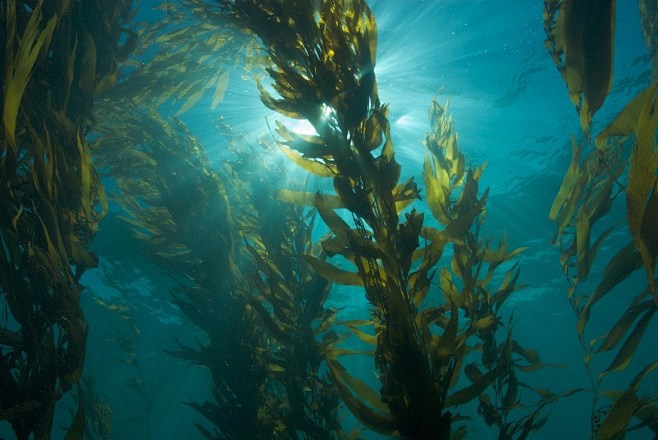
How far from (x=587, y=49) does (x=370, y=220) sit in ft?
4.57

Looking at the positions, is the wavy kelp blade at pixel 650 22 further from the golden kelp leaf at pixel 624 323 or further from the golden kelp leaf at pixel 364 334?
the golden kelp leaf at pixel 364 334

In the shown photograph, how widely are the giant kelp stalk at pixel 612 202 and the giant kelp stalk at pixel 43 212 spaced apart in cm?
249

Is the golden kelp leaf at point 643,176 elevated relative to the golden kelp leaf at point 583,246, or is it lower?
lower

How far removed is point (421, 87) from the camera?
27.4ft

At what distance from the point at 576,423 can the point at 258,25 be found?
111953 mm

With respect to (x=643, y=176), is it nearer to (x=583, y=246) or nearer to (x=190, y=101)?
(x=583, y=246)

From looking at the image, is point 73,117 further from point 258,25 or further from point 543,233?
point 543,233

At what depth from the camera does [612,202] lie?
1.86 m

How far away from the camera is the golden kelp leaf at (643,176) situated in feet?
4.02

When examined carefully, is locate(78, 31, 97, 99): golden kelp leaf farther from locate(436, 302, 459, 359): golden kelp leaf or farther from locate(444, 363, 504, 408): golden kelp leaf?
locate(444, 363, 504, 408): golden kelp leaf

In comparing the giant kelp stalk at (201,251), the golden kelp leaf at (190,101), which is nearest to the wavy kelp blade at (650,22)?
the giant kelp stalk at (201,251)

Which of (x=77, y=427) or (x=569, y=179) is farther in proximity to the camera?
(x=569, y=179)

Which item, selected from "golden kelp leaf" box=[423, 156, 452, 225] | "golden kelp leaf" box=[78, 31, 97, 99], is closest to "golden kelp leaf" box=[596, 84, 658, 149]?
"golden kelp leaf" box=[423, 156, 452, 225]

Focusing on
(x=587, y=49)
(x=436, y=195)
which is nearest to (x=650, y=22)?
(x=587, y=49)
